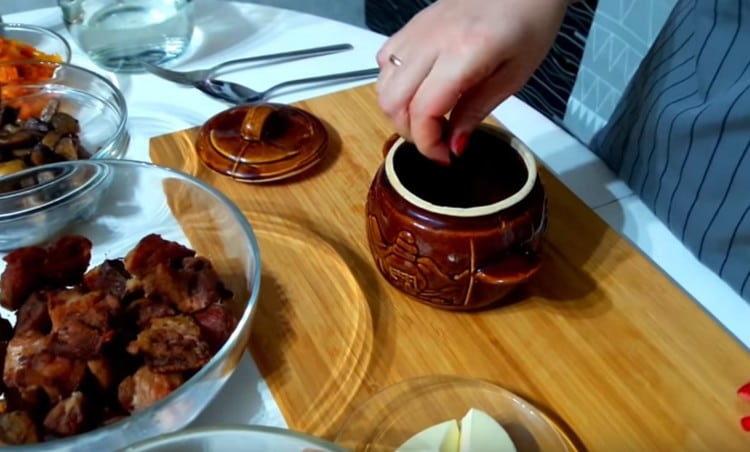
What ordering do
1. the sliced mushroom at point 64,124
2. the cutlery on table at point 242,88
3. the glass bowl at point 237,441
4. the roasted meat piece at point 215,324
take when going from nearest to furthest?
the glass bowl at point 237,441, the roasted meat piece at point 215,324, the sliced mushroom at point 64,124, the cutlery on table at point 242,88

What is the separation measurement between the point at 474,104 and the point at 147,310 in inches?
11.8

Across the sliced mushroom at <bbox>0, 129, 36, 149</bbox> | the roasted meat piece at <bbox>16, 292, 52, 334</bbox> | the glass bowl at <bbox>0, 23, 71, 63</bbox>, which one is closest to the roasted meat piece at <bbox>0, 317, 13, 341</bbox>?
the roasted meat piece at <bbox>16, 292, 52, 334</bbox>

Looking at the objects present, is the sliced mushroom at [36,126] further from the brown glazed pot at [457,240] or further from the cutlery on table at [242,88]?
the brown glazed pot at [457,240]

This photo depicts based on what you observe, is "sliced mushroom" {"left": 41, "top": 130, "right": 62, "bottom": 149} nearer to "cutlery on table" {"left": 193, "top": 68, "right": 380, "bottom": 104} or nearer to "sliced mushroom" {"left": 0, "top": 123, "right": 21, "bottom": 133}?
"sliced mushroom" {"left": 0, "top": 123, "right": 21, "bottom": 133}

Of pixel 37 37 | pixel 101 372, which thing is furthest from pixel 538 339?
pixel 37 37

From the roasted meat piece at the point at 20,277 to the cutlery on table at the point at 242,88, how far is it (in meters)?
0.32

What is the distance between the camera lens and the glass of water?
910mm

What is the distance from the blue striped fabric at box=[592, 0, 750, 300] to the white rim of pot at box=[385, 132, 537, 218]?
0.63 ft

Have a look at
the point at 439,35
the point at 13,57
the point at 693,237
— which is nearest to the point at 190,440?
the point at 439,35

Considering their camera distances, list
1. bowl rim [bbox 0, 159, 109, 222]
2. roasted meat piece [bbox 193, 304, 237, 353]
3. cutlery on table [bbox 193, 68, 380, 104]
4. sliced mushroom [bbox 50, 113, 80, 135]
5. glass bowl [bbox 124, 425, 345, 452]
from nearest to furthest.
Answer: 1. glass bowl [bbox 124, 425, 345, 452]
2. roasted meat piece [bbox 193, 304, 237, 353]
3. bowl rim [bbox 0, 159, 109, 222]
4. sliced mushroom [bbox 50, 113, 80, 135]
5. cutlery on table [bbox 193, 68, 380, 104]

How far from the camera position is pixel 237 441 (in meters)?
0.45

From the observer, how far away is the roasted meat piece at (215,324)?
21.3 inches

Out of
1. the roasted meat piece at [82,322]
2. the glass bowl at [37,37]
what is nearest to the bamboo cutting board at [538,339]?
the roasted meat piece at [82,322]

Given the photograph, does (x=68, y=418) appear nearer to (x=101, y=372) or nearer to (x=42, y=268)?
(x=101, y=372)
